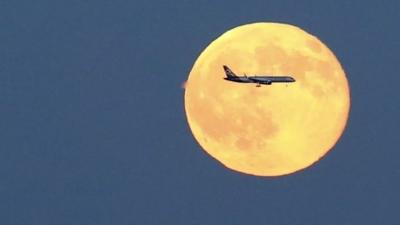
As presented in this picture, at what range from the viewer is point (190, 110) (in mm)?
36750

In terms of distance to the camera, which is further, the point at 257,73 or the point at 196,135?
the point at 196,135

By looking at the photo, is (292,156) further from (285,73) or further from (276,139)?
(285,73)

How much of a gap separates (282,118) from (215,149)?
9.85 ft

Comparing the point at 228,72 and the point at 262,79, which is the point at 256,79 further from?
the point at 228,72

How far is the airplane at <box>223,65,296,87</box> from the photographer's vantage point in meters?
34.7

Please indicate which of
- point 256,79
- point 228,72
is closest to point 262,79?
point 256,79

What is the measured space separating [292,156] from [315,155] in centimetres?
87

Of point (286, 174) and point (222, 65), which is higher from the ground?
point (222, 65)

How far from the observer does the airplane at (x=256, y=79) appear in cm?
3469

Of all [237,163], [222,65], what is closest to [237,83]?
[222,65]

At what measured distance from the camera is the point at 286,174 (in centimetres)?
3669

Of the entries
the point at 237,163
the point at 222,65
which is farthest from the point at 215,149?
the point at 222,65

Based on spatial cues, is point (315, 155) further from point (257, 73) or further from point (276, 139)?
point (257, 73)

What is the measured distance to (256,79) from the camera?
3525 centimetres
